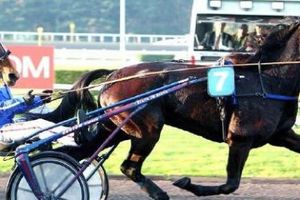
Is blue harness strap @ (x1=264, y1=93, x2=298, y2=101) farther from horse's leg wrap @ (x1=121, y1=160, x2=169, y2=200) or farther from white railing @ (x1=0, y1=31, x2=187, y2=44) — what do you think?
white railing @ (x1=0, y1=31, x2=187, y2=44)

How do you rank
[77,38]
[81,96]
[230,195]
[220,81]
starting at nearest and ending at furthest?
[220,81]
[81,96]
[230,195]
[77,38]

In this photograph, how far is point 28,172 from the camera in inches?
205

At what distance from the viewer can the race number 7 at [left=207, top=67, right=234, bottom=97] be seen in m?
5.31

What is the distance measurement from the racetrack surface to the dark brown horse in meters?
1.06

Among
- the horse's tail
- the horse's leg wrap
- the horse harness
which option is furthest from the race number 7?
the horse's tail

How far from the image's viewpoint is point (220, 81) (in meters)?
5.30

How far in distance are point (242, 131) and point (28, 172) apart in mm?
1552

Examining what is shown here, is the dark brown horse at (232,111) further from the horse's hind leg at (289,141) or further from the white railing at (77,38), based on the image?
the white railing at (77,38)

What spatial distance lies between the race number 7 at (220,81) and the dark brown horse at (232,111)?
5.3 inches

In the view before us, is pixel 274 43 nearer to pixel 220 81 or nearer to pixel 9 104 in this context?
pixel 220 81

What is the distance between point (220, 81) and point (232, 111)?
0.27 m

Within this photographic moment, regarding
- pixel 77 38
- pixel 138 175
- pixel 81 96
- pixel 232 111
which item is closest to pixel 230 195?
pixel 138 175

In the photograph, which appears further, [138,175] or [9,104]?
[9,104]

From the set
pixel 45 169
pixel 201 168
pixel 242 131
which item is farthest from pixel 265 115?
pixel 201 168
